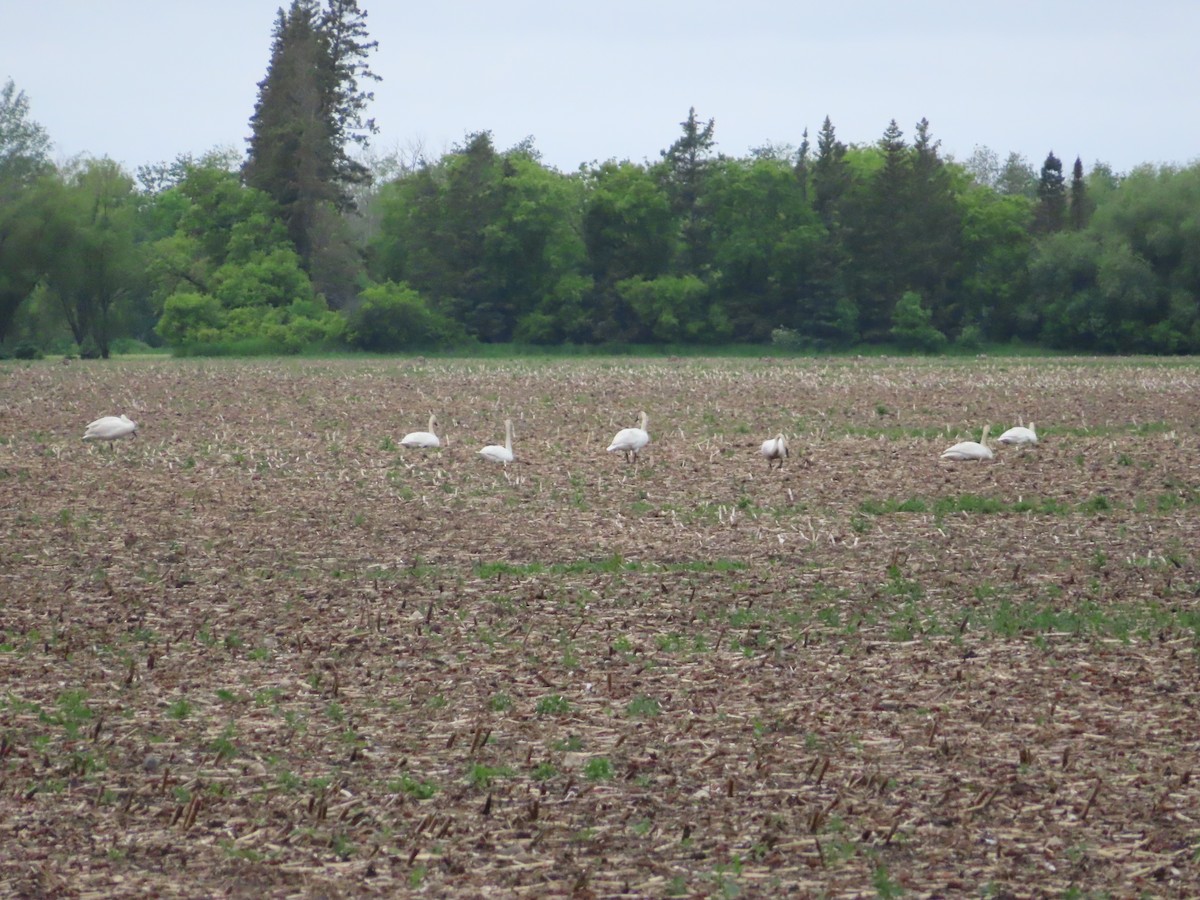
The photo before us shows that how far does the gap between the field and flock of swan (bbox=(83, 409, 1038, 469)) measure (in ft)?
1.28

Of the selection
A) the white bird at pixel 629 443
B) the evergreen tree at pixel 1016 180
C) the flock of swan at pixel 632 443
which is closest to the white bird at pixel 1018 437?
the flock of swan at pixel 632 443

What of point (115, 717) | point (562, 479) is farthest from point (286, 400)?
point (115, 717)

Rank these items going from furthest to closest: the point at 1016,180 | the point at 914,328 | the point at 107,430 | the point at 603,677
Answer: the point at 1016,180
the point at 914,328
the point at 107,430
the point at 603,677

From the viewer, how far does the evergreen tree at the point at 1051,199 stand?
8356 cm

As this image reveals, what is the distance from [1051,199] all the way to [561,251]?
30.9 meters

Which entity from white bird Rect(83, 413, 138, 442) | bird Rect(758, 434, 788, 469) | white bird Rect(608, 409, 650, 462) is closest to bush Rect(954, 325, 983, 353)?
white bird Rect(608, 409, 650, 462)

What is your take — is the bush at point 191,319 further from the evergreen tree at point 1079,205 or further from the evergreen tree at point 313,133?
the evergreen tree at point 1079,205

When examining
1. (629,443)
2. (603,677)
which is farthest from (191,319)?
(603,677)

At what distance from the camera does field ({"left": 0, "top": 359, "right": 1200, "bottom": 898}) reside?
20.4 ft

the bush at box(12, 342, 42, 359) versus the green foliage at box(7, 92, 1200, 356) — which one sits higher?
the green foliage at box(7, 92, 1200, 356)

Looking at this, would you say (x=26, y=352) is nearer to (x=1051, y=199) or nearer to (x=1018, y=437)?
(x=1018, y=437)

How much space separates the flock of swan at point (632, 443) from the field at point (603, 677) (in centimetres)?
39

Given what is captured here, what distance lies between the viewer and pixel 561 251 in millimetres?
78250

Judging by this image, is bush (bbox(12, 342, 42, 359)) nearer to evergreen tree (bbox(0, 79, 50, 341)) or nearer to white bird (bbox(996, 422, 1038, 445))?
evergreen tree (bbox(0, 79, 50, 341))
